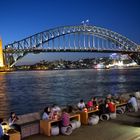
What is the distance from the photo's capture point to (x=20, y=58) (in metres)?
79.6

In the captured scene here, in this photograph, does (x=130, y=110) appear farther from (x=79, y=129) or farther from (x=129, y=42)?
(x=129, y=42)

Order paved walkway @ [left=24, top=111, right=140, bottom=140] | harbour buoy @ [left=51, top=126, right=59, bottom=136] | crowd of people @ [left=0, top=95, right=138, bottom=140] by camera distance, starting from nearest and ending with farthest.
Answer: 1. paved walkway @ [left=24, top=111, right=140, bottom=140]
2. harbour buoy @ [left=51, top=126, right=59, bottom=136]
3. crowd of people @ [left=0, top=95, right=138, bottom=140]

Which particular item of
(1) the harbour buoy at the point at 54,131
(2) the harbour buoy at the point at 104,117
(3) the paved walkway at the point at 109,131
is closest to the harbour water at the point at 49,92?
(2) the harbour buoy at the point at 104,117

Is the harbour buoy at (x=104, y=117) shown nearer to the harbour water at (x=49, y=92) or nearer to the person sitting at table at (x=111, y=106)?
the person sitting at table at (x=111, y=106)

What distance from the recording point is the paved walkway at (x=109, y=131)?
7113 millimetres

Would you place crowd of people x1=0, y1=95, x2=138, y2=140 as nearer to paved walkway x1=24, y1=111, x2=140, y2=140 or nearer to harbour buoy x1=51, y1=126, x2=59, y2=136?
harbour buoy x1=51, y1=126, x2=59, y2=136

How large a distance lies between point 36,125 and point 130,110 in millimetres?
3516

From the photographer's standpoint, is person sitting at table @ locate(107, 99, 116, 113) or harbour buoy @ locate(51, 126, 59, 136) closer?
A: harbour buoy @ locate(51, 126, 59, 136)

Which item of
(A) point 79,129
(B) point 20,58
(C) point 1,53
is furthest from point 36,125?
(C) point 1,53

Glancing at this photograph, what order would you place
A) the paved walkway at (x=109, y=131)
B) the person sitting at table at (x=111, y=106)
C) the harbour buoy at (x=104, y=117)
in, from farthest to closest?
the person sitting at table at (x=111, y=106)
the harbour buoy at (x=104, y=117)
the paved walkway at (x=109, y=131)

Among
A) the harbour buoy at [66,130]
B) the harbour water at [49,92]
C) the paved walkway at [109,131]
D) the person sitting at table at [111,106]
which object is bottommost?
the harbour water at [49,92]

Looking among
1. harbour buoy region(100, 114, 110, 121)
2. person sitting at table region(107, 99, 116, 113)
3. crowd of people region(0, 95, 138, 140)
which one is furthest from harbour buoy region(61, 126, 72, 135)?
person sitting at table region(107, 99, 116, 113)

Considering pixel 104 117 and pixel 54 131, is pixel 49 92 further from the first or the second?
pixel 54 131

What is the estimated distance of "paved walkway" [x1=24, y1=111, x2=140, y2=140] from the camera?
23.3ft
